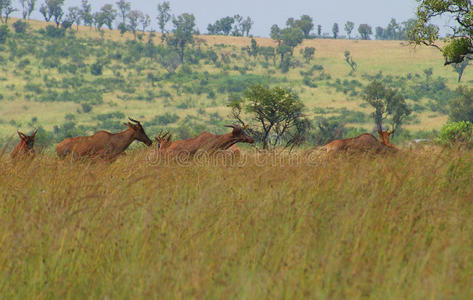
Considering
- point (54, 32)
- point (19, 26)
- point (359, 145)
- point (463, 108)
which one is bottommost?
point (463, 108)

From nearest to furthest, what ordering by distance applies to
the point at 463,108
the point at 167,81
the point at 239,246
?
the point at 239,246 → the point at 463,108 → the point at 167,81

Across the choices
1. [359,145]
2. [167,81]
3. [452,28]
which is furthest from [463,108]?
[167,81]

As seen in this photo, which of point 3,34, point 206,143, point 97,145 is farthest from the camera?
point 3,34

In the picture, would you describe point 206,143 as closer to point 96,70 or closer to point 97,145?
point 97,145

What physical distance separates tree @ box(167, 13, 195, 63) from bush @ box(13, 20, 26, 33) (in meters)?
27.5

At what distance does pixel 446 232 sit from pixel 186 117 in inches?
2400

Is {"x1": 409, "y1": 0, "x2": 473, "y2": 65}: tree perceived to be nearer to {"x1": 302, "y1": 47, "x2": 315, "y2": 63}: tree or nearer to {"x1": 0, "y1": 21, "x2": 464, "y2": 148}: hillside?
{"x1": 0, "y1": 21, "x2": 464, "y2": 148}: hillside

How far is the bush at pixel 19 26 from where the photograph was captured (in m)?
101

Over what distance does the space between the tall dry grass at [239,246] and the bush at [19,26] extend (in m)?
105

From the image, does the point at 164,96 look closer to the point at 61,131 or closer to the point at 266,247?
the point at 61,131

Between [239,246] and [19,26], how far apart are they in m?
109

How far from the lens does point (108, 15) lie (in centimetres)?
11569

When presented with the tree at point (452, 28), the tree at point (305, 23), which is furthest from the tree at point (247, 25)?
the tree at point (452, 28)

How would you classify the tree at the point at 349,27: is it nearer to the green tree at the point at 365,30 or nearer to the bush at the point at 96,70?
the green tree at the point at 365,30
